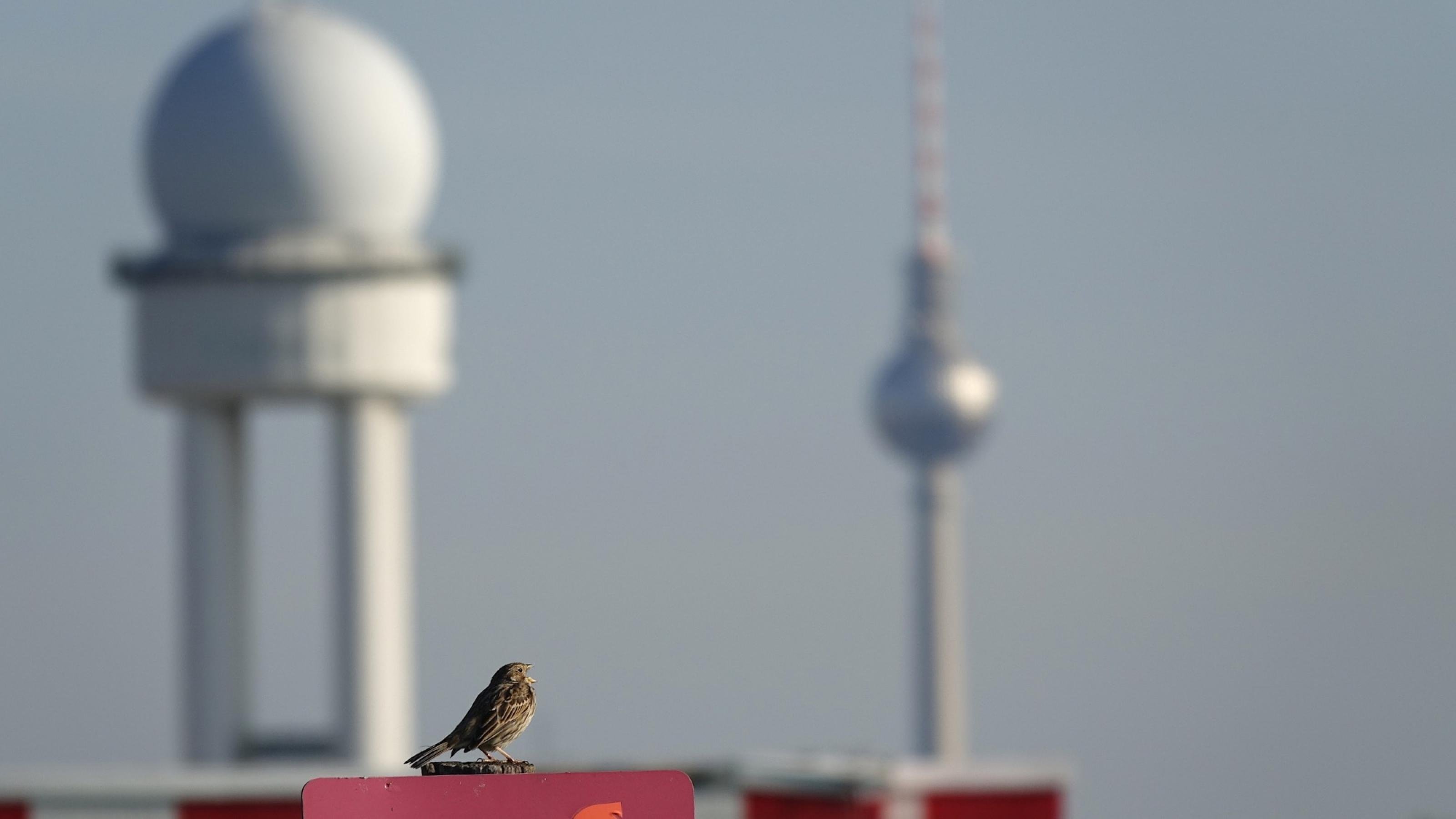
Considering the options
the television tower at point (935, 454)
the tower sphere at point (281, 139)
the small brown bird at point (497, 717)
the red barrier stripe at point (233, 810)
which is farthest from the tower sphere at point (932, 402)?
the small brown bird at point (497, 717)

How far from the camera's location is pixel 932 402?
6855 inches

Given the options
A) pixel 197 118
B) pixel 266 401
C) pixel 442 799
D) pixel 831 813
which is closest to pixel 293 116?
pixel 197 118

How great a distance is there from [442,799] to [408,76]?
1941 inches

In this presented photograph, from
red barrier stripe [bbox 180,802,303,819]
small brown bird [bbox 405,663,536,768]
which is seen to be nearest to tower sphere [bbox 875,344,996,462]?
red barrier stripe [bbox 180,802,303,819]

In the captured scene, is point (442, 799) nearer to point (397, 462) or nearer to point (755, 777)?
point (755, 777)

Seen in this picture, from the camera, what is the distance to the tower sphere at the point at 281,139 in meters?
53.7

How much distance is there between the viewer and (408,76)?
5600 centimetres

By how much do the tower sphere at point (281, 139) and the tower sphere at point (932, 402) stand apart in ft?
396

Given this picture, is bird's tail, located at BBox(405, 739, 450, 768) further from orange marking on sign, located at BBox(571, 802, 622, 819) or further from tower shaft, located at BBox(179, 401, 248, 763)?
tower shaft, located at BBox(179, 401, 248, 763)

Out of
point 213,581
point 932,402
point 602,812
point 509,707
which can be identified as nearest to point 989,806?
point 213,581

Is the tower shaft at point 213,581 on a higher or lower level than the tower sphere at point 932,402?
lower

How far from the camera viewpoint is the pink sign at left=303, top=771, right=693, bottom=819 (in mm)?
7566

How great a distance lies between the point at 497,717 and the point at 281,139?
45852 mm

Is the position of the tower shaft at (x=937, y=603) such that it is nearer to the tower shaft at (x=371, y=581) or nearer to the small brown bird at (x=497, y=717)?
the tower shaft at (x=371, y=581)
